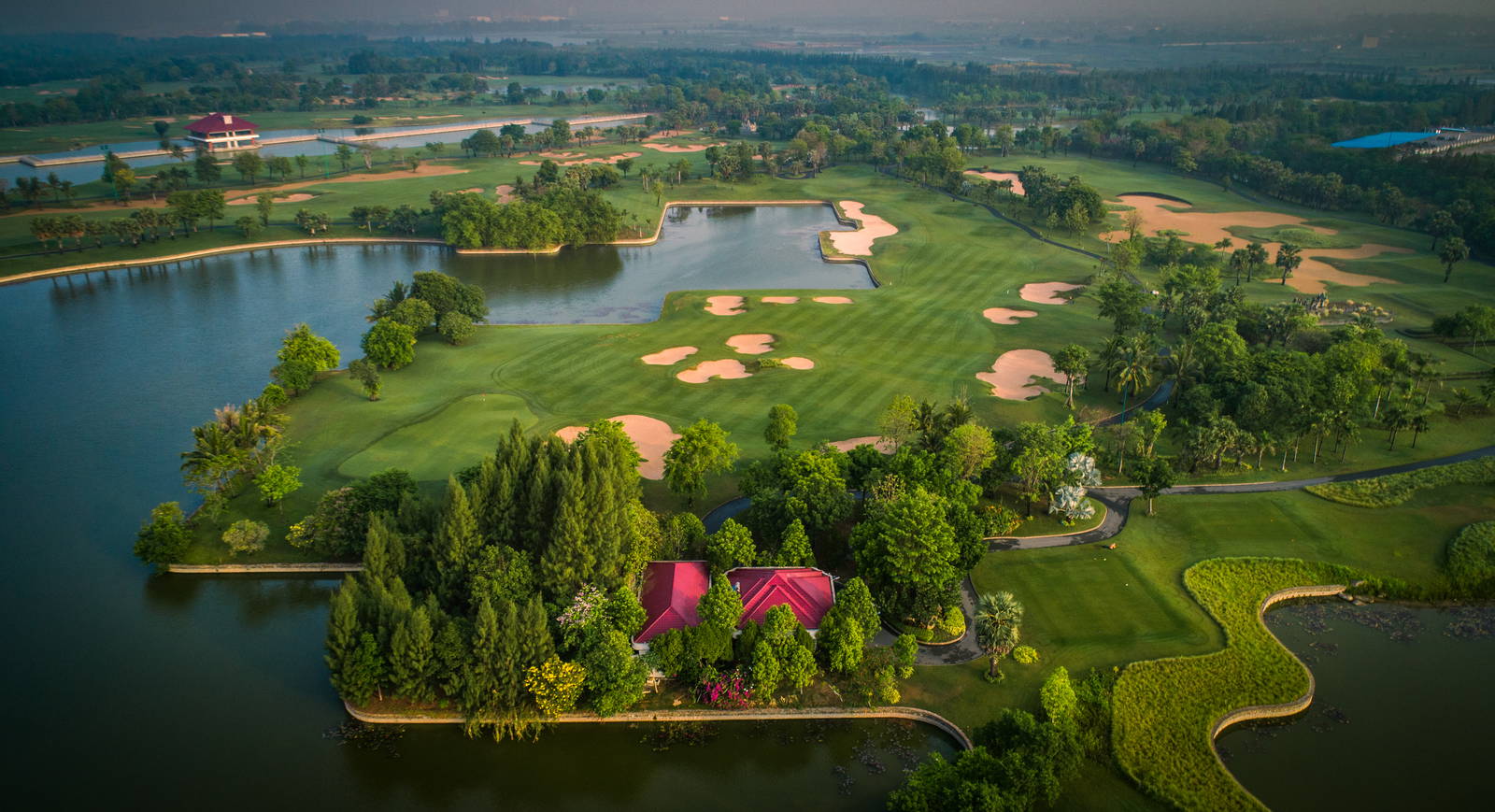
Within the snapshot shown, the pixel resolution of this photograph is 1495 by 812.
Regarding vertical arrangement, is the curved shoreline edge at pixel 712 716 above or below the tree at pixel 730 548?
below

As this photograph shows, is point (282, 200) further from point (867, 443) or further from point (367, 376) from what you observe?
point (867, 443)

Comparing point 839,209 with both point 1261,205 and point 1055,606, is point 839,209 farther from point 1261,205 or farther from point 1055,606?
point 1055,606

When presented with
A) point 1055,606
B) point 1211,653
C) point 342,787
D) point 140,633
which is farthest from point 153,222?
point 1211,653

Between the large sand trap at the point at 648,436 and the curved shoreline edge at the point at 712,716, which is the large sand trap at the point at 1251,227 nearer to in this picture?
the large sand trap at the point at 648,436

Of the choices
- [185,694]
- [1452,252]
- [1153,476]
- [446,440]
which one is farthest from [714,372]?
[1452,252]

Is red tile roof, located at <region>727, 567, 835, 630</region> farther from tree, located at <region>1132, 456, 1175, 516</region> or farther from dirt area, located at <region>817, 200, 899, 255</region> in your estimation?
dirt area, located at <region>817, 200, 899, 255</region>

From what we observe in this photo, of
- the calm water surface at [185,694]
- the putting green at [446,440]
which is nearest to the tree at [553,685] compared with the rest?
the calm water surface at [185,694]
